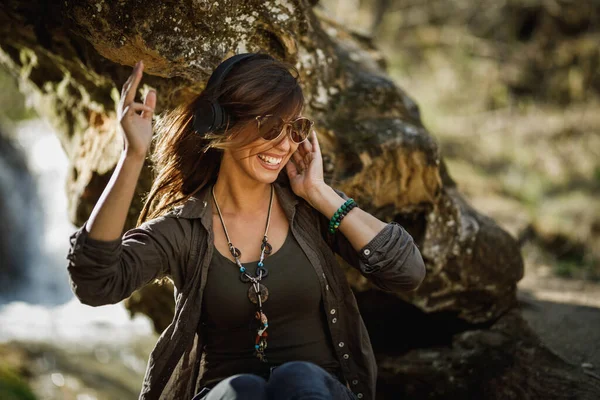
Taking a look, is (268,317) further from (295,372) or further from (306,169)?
(306,169)

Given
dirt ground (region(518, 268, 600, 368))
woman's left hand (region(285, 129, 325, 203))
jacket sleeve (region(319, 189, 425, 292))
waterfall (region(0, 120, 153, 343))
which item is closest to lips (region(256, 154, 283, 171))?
woman's left hand (region(285, 129, 325, 203))

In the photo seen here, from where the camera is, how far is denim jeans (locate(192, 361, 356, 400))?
2.24 m

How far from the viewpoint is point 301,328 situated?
8.64 feet

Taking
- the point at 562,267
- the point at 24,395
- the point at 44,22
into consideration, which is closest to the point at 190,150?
the point at 24,395

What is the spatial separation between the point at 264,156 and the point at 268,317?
63cm

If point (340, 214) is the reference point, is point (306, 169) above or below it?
above

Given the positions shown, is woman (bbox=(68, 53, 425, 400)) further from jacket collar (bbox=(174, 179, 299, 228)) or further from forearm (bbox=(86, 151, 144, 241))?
forearm (bbox=(86, 151, 144, 241))

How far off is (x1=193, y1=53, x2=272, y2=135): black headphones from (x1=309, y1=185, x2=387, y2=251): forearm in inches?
19.5

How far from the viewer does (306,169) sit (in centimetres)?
286

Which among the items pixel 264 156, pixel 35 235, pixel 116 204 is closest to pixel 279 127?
pixel 264 156

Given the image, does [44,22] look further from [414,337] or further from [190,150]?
[414,337]

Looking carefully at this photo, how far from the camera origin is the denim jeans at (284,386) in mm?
2242

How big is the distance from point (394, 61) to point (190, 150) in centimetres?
992

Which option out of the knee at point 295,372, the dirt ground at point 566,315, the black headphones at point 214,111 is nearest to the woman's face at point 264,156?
the black headphones at point 214,111
